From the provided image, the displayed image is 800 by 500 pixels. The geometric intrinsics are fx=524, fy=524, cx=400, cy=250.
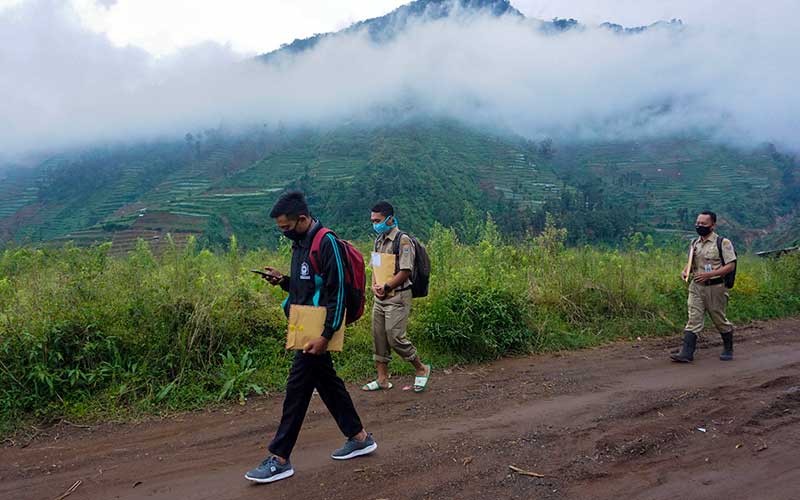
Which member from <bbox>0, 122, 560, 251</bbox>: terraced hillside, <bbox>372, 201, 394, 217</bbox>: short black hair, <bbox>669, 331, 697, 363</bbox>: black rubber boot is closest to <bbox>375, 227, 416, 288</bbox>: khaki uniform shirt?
<bbox>372, 201, 394, 217</bbox>: short black hair

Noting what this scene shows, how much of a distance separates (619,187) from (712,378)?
44837 millimetres

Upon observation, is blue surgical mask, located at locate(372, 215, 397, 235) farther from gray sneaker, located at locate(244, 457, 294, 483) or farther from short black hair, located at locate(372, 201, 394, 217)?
gray sneaker, located at locate(244, 457, 294, 483)

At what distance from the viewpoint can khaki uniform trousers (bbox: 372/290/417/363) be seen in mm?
5395

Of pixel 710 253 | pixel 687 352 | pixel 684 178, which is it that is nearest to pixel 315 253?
pixel 687 352

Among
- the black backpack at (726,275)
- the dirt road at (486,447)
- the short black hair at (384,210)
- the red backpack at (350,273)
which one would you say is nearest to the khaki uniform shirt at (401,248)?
the short black hair at (384,210)

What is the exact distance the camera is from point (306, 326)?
3.48 m

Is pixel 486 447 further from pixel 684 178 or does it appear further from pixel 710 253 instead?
pixel 684 178

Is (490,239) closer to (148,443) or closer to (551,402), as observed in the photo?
(551,402)

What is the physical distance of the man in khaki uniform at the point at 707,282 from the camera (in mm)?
6605

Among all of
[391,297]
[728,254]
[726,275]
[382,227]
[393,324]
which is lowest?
[393,324]

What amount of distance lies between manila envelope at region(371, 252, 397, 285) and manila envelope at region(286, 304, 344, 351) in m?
1.87

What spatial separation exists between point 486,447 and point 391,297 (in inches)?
74.5

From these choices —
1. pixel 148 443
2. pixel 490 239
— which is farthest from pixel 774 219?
pixel 148 443

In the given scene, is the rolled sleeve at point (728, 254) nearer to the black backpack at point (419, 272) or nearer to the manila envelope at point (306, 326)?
the black backpack at point (419, 272)
